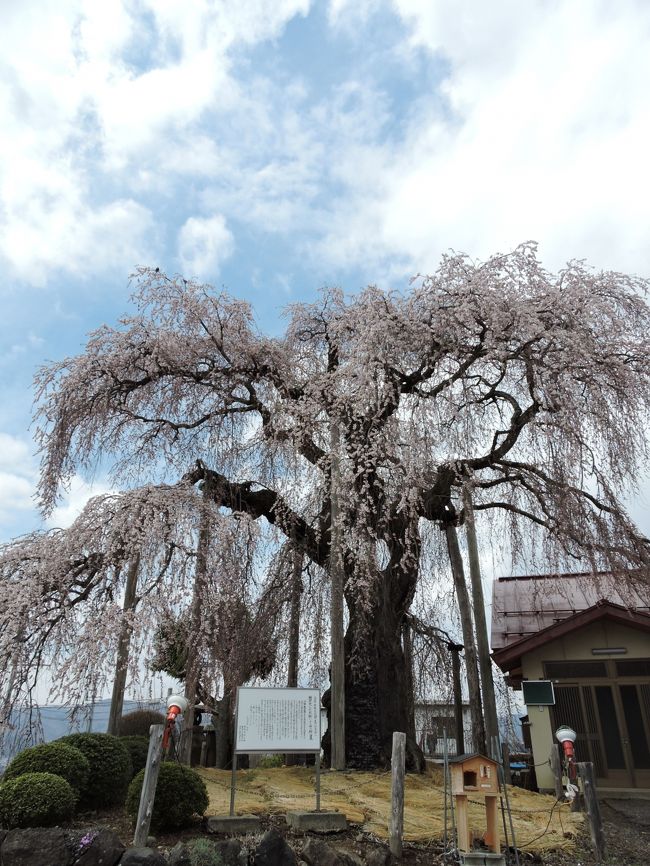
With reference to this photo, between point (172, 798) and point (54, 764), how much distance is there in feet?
3.85

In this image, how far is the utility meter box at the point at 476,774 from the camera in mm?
6090

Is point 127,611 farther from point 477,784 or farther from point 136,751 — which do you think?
point 477,784

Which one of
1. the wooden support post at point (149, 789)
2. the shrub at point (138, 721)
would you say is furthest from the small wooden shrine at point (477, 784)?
the shrub at point (138, 721)

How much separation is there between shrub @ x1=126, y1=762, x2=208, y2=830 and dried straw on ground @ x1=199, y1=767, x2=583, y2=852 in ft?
1.49

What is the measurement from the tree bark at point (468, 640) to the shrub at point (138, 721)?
7.27m

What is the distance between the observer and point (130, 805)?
239 inches

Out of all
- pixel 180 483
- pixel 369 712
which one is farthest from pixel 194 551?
pixel 369 712

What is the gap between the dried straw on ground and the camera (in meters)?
6.66

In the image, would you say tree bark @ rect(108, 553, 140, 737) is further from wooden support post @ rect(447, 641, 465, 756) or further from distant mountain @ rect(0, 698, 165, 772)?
wooden support post @ rect(447, 641, 465, 756)

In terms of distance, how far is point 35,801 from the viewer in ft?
18.6

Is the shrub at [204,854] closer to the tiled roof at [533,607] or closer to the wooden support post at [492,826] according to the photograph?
the wooden support post at [492,826]

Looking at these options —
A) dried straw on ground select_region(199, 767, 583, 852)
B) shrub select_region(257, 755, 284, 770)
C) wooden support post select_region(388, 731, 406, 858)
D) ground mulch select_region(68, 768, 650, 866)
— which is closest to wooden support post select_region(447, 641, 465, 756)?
dried straw on ground select_region(199, 767, 583, 852)

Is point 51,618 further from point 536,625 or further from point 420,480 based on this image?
point 536,625

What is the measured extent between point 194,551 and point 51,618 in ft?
5.32
